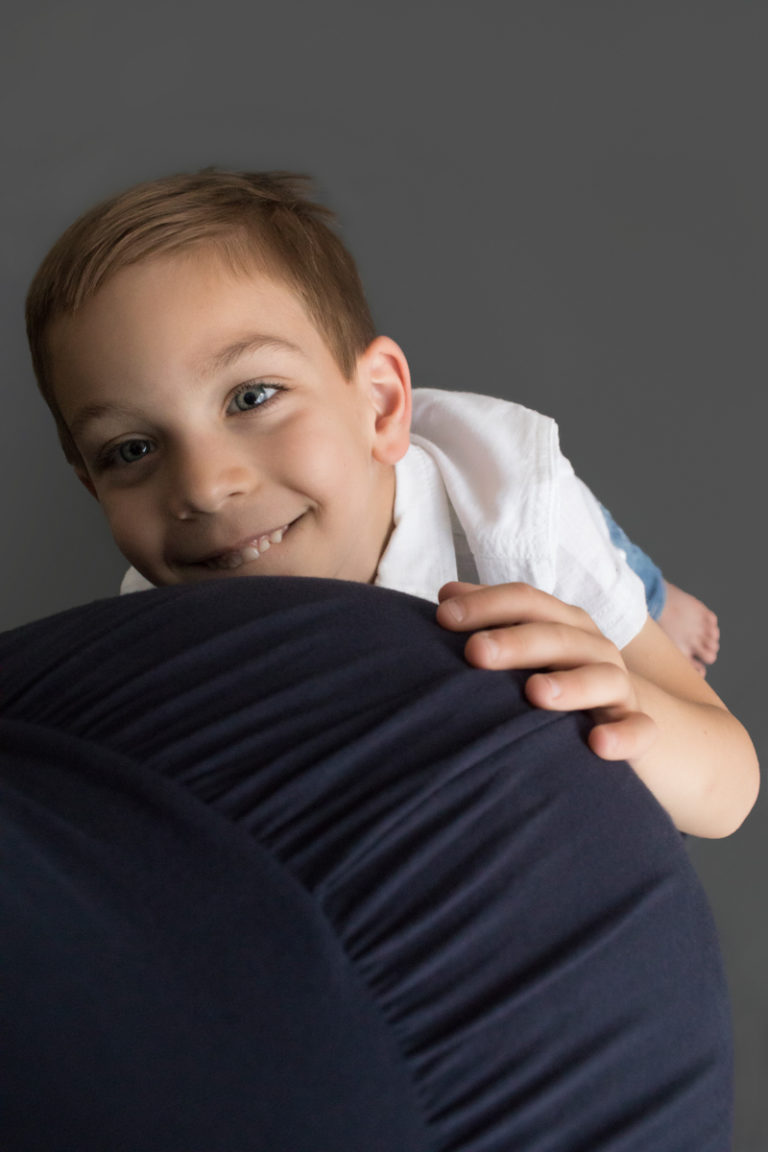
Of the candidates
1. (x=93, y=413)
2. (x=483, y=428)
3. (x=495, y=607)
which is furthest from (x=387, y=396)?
(x=495, y=607)

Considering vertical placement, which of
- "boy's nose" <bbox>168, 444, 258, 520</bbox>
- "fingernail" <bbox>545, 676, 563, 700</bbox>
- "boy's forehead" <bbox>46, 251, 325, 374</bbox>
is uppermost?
"boy's forehead" <bbox>46, 251, 325, 374</bbox>

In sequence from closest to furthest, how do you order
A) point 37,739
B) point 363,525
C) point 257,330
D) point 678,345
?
point 37,739 < point 257,330 < point 363,525 < point 678,345

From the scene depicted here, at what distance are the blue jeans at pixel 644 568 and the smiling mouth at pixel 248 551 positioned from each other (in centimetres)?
53

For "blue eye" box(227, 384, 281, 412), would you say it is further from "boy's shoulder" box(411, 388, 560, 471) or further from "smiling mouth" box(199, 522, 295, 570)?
"boy's shoulder" box(411, 388, 560, 471)

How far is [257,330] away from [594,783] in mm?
618

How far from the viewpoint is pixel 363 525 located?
1.19 metres

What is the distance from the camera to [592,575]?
3.97 feet

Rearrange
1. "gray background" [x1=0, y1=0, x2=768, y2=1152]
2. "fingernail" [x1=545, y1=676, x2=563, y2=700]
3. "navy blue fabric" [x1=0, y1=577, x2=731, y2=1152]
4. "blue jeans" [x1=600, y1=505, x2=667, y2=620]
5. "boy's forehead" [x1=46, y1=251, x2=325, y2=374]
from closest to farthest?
"navy blue fabric" [x1=0, y1=577, x2=731, y2=1152] < "fingernail" [x1=545, y1=676, x2=563, y2=700] < "boy's forehead" [x1=46, y1=251, x2=325, y2=374] < "blue jeans" [x1=600, y1=505, x2=667, y2=620] < "gray background" [x1=0, y1=0, x2=768, y2=1152]

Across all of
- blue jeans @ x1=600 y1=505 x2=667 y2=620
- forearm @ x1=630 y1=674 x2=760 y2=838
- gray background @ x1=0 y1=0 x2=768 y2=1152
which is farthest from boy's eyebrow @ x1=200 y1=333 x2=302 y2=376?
gray background @ x1=0 y1=0 x2=768 y2=1152

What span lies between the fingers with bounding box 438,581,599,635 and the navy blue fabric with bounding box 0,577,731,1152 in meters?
0.08

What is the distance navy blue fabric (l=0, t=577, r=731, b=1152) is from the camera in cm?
48

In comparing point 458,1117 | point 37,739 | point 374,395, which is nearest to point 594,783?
point 458,1117

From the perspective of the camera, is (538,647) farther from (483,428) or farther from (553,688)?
(483,428)

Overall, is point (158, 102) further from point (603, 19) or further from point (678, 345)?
point (678, 345)
